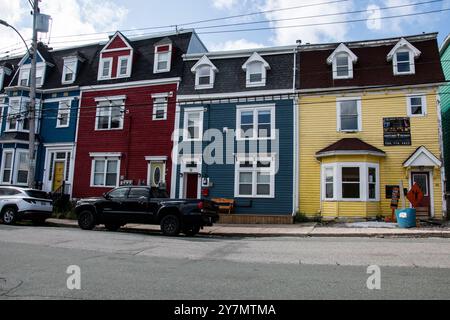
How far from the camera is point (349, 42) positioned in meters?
21.1

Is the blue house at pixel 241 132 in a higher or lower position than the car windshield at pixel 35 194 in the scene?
higher

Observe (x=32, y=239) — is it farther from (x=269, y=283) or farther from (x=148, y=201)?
(x=269, y=283)

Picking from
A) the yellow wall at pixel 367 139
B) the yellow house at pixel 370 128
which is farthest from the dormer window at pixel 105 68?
the yellow wall at pixel 367 139

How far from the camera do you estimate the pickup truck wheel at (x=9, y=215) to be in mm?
17094

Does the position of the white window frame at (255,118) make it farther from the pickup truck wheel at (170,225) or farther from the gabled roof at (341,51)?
the pickup truck wheel at (170,225)

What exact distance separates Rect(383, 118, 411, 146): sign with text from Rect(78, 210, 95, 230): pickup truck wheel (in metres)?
14.4

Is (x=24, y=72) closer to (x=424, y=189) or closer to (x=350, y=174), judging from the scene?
(x=350, y=174)

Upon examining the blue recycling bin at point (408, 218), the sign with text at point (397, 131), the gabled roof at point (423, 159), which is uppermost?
the sign with text at point (397, 131)

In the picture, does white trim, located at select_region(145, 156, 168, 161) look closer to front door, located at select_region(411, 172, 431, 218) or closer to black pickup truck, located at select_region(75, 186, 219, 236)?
black pickup truck, located at select_region(75, 186, 219, 236)

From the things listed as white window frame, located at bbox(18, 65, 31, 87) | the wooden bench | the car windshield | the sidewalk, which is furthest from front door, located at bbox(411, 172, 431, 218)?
white window frame, located at bbox(18, 65, 31, 87)

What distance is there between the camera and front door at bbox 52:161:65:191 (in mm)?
24812

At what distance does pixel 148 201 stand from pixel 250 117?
29.5 feet

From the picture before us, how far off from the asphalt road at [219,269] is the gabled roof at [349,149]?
23.3 feet
